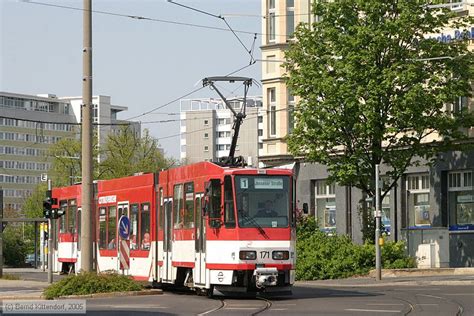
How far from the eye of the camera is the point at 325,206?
190ft

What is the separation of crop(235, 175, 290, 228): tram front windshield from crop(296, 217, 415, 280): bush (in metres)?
16.0

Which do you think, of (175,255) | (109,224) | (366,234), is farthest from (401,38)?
(175,255)

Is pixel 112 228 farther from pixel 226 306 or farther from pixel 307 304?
pixel 307 304

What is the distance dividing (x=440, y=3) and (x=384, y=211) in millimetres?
11856

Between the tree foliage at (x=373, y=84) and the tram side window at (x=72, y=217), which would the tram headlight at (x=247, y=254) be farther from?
the tram side window at (x=72, y=217)

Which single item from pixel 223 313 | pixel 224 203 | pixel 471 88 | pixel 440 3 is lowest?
pixel 223 313

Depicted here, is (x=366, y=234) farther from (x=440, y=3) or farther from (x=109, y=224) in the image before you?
(x=109, y=224)

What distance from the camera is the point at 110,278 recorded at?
3155 centimetres

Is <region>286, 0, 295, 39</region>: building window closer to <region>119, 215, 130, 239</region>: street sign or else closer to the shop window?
the shop window

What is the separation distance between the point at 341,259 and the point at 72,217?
9866 mm

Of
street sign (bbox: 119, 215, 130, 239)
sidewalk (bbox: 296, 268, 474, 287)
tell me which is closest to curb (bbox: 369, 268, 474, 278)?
sidewalk (bbox: 296, 268, 474, 287)

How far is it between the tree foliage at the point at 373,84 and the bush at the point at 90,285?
15.2m

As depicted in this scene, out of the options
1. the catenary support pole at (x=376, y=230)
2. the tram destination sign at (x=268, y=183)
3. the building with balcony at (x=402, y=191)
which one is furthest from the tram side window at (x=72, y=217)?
the tram destination sign at (x=268, y=183)

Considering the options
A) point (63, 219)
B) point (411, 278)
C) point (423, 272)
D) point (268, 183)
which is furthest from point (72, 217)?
point (268, 183)
